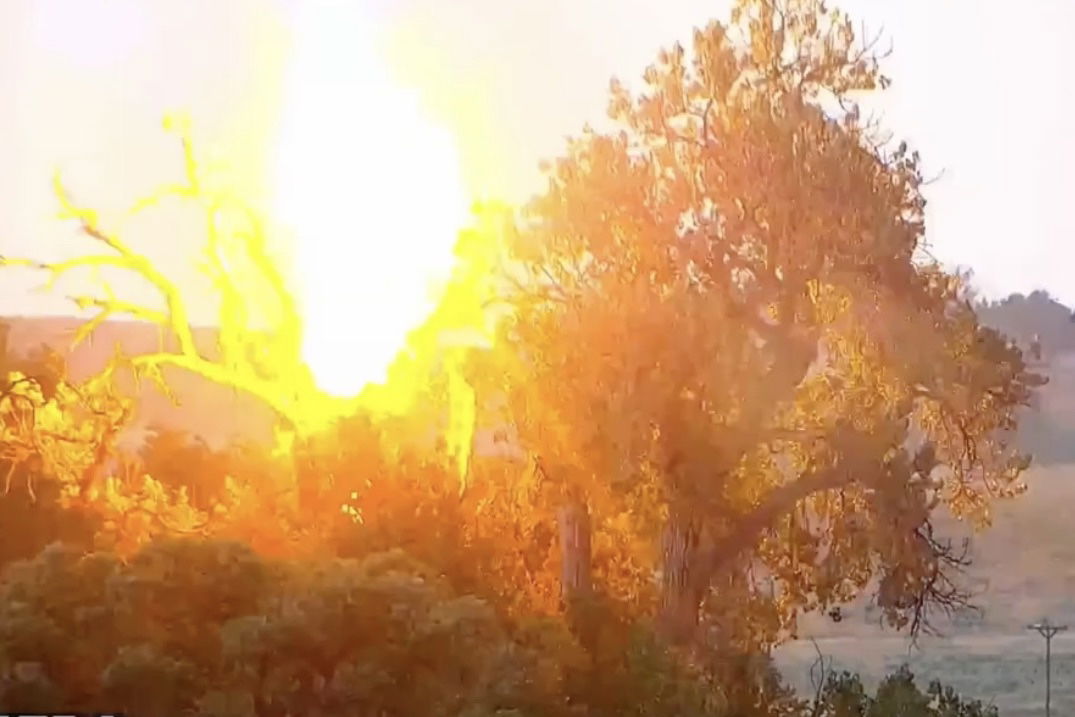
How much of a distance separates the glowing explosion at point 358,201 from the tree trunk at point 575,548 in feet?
1.94

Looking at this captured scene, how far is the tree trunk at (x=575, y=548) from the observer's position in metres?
3.63

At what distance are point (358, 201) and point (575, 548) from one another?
103 centimetres

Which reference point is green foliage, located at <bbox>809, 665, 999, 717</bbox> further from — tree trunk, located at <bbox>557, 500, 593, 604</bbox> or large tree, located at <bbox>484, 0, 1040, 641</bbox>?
tree trunk, located at <bbox>557, 500, 593, 604</bbox>

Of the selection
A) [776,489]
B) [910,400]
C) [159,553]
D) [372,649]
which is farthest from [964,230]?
[159,553]

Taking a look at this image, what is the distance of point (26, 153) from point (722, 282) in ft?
6.23

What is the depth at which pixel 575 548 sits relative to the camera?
3.65 meters

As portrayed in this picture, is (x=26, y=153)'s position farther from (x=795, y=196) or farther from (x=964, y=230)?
(x=964, y=230)

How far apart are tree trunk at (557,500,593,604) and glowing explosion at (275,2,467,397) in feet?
1.94

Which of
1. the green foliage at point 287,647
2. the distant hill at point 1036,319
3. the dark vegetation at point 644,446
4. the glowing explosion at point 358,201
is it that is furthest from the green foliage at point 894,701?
the glowing explosion at point 358,201

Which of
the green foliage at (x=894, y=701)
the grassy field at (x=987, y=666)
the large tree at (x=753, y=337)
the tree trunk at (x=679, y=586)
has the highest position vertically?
the large tree at (x=753, y=337)

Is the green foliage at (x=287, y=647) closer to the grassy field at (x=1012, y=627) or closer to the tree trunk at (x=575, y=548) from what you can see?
the tree trunk at (x=575, y=548)

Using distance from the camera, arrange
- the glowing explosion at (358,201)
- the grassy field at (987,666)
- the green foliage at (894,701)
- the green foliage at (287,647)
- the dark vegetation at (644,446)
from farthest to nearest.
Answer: the glowing explosion at (358,201) < the grassy field at (987,666) < the green foliage at (894,701) < the dark vegetation at (644,446) < the green foliage at (287,647)

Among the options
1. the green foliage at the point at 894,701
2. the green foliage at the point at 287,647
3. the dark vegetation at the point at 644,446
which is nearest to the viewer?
the green foliage at the point at 287,647

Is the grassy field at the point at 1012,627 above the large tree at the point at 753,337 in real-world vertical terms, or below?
below
